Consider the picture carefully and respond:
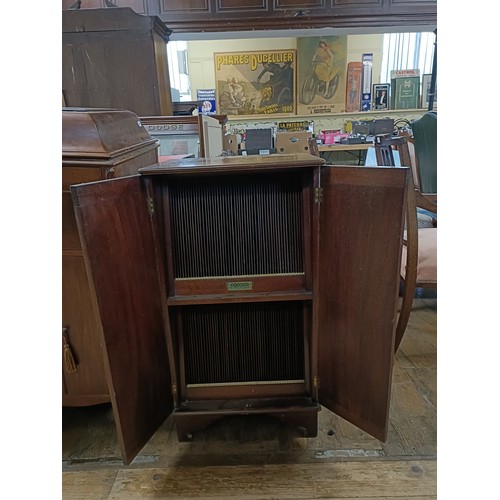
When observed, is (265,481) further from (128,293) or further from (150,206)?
(150,206)

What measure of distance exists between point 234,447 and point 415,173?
1.95m

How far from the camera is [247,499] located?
3.92 feet

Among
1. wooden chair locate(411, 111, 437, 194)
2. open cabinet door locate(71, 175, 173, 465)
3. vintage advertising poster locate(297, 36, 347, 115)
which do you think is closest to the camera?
open cabinet door locate(71, 175, 173, 465)

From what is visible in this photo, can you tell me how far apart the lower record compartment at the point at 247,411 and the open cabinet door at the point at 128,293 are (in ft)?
0.38

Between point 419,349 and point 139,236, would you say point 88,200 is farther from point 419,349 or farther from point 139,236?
point 419,349

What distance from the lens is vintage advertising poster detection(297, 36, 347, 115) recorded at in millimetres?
5387

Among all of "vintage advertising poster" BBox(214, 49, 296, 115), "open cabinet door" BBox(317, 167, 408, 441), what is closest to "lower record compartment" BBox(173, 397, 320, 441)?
"open cabinet door" BBox(317, 167, 408, 441)

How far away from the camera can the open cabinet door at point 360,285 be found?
106 centimetres

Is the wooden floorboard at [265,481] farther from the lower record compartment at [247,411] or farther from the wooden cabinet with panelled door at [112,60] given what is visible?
the wooden cabinet with panelled door at [112,60]

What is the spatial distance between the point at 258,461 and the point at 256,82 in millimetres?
5194

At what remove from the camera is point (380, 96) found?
5516 millimetres

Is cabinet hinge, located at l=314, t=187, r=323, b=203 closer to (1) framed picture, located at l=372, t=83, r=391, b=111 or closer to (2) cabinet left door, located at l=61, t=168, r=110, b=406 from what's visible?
(2) cabinet left door, located at l=61, t=168, r=110, b=406

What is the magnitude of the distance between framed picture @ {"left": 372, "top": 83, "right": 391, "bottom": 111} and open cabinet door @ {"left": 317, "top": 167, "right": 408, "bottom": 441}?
5020mm

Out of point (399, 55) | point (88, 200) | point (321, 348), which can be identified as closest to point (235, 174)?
point (88, 200)
